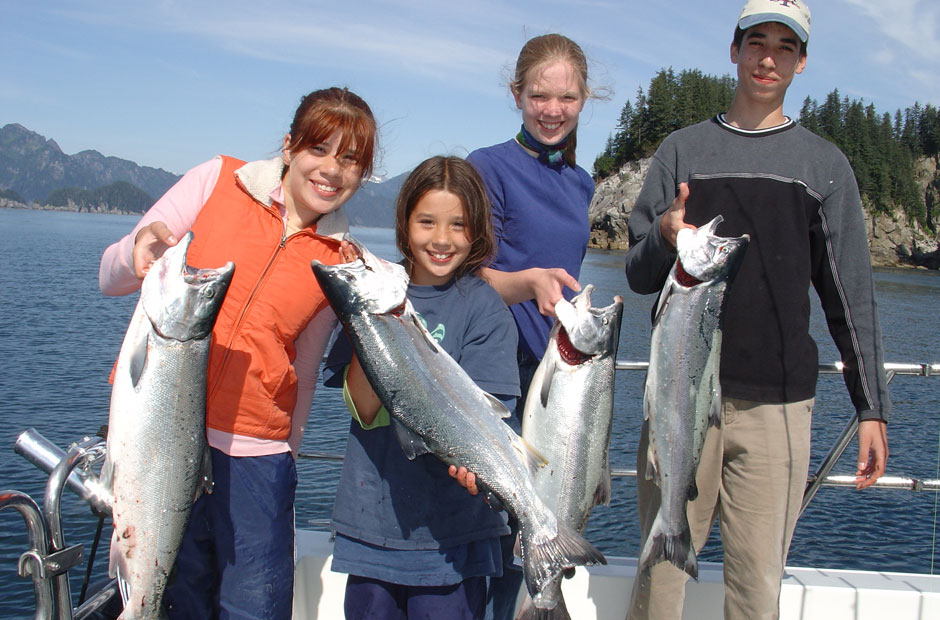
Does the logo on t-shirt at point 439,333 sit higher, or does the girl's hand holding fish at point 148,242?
the girl's hand holding fish at point 148,242

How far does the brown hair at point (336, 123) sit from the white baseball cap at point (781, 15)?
193 centimetres

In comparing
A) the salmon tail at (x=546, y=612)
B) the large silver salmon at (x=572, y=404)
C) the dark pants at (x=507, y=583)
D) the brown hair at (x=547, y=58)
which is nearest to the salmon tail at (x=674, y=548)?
the large silver salmon at (x=572, y=404)

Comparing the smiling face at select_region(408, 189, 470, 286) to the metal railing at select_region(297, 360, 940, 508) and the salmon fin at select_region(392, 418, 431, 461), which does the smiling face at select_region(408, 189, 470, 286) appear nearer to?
the salmon fin at select_region(392, 418, 431, 461)

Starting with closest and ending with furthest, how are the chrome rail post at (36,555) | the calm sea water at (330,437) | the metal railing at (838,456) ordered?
the chrome rail post at (36,555)
the metal railing at (838,456)
the calm sea water at (330,437)

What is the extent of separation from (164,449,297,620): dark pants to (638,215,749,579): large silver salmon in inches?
69.0

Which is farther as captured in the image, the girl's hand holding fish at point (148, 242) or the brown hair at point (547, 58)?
the brown hair at point (547, 58)

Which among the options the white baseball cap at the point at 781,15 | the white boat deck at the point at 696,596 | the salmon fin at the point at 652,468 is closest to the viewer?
the salmon fin at the point at 652,468

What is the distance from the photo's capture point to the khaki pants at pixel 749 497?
3.32m

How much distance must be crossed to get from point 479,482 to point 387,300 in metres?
0.84

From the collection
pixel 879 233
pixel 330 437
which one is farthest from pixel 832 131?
pixel 330 437

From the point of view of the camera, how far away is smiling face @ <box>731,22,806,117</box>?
3.34 meters

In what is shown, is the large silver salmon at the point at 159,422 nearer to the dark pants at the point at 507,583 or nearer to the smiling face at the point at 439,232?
the smiling face at the point at 439,232

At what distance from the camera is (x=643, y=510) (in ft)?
11.4

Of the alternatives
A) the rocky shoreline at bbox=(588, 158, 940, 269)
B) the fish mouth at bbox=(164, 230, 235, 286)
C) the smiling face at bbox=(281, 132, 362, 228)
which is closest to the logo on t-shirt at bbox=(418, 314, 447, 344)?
the smiling face at bbox=(281, 132, 362, 228)
